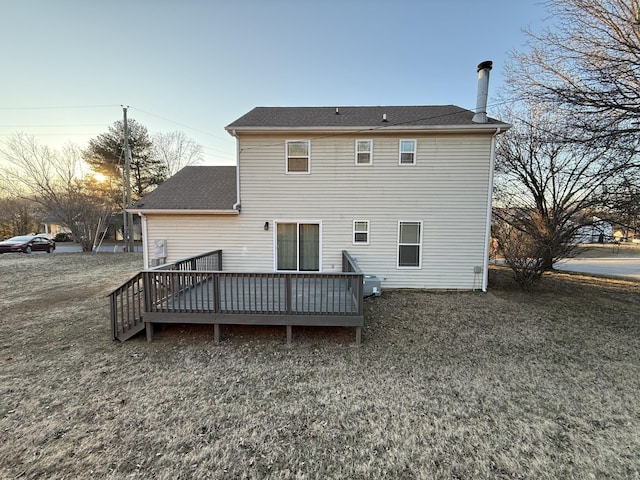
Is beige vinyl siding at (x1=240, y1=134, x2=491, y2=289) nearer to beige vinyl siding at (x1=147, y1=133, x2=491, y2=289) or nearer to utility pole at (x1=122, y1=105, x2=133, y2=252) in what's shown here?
beige vinyl siding at (x1=147, y1=133, x2=491, y2=289)

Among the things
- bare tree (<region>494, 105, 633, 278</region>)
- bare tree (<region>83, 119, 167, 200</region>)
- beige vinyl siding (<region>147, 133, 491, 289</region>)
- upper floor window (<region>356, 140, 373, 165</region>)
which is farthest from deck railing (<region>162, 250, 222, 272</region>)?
bare tree (<region>83, 119, 167, 200</region>)

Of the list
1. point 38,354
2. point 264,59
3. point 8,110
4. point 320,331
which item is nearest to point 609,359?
point 320,331

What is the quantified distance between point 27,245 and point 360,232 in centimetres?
2265

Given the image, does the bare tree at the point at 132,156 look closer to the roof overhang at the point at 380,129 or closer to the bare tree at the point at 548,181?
the roof overhang at the point at 380,129

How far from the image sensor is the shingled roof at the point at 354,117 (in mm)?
7587

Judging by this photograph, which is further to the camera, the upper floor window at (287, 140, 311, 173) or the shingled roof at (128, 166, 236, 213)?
the shingled roof at (128, 166, 236, 213)

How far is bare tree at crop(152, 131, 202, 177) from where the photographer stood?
27.1m

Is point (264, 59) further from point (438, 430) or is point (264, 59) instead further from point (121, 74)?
point (438, 430)

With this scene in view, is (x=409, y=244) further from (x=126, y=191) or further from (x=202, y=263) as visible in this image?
(x=126, y=191)

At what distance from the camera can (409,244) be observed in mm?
8039

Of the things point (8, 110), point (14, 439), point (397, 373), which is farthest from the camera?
point (8, 110)

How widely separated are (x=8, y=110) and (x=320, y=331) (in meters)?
25.6

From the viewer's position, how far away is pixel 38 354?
14.5 ft

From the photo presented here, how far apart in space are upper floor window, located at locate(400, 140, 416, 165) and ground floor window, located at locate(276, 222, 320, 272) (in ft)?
10.5
